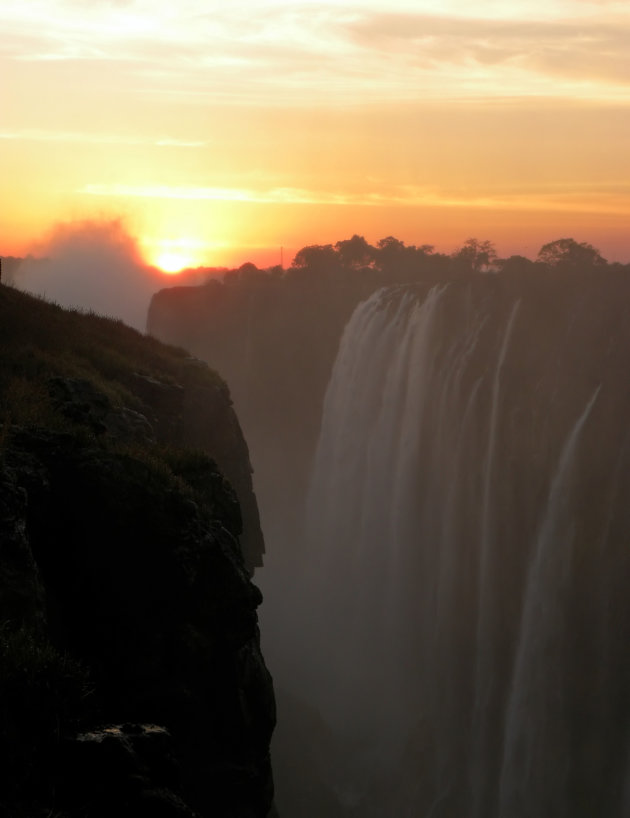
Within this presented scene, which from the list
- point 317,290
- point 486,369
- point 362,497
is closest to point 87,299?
point 317,290

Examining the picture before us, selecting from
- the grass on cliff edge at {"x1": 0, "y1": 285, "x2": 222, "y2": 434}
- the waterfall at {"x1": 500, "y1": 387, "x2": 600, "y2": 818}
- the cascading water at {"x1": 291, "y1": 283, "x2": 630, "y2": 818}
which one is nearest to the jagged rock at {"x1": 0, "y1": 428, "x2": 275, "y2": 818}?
the grass on cliff edge at {"x1": 0, "y1": 285, "x2": 222, "y2": 434}

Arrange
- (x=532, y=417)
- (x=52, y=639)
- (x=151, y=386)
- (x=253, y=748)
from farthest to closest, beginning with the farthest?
(x=532, y=417) → (x=151, y=386) → (x=253, y=748) → (x=52, y=639)

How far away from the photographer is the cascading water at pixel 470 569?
41.4 meters

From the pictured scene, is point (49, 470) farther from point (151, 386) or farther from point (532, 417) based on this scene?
point (532, 417)

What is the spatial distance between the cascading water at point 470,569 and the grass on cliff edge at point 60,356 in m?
21.2

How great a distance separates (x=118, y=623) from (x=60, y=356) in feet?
37.9

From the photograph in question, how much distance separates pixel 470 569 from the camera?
52.2 m

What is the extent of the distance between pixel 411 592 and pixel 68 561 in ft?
152

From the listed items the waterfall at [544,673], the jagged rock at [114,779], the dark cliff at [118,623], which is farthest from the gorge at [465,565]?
the jagged rock at [114,779]

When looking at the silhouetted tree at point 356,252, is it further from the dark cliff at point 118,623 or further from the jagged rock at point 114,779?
the jagged rock at point 114,779

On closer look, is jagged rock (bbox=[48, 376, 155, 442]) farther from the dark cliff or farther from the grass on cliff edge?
the grass on cliff edge

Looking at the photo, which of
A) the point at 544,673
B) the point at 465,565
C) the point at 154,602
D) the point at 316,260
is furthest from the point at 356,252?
the point at 154,602

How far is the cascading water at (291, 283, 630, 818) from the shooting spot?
41438mm

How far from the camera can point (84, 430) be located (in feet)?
54.9
